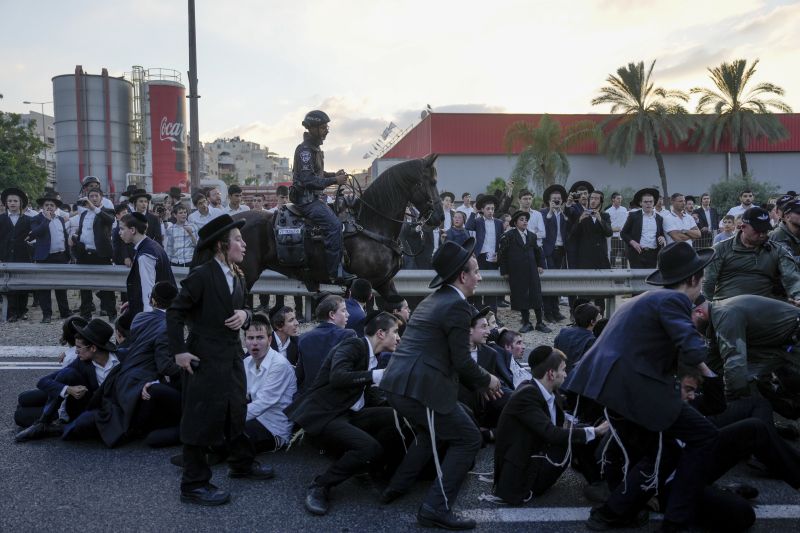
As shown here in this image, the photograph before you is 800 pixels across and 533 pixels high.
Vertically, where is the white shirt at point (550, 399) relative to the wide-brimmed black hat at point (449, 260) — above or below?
below

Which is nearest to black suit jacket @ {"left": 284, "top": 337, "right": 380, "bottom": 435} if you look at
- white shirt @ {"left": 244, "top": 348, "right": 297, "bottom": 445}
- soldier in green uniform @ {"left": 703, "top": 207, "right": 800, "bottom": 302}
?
white shirt @ {"left": 244, "top": 348, "right": 297, "bottom": 445}

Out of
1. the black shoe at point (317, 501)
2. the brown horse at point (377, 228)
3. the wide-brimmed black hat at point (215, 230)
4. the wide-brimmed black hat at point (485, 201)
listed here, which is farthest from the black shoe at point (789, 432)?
the wide-brimmed black hat at point (485, 201)

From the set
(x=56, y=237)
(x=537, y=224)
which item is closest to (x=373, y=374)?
(x=537, y=224)

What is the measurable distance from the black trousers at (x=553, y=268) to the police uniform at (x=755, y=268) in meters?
4.84

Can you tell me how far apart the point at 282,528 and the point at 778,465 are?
3243 millimetres

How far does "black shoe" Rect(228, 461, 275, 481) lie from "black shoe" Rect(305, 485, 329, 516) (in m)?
0.57

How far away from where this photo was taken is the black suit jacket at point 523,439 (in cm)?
467

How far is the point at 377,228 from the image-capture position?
9.67 metres

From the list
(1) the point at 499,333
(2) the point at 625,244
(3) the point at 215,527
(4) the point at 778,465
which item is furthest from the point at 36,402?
(2) the point at 625,244

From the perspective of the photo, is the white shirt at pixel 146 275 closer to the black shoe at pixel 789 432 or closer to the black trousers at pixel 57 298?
the black trousers at pixel 57 298

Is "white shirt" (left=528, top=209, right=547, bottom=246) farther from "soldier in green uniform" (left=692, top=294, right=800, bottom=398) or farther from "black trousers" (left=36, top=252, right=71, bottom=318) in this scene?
"black trousers" (left=36, top=252, right=71, bottom=318)

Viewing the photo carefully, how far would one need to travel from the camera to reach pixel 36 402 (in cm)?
628

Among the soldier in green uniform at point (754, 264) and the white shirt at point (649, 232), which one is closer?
the soldier in green uniform at point (754, 264)

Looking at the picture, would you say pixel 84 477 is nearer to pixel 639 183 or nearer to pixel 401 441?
pixel 401 441
